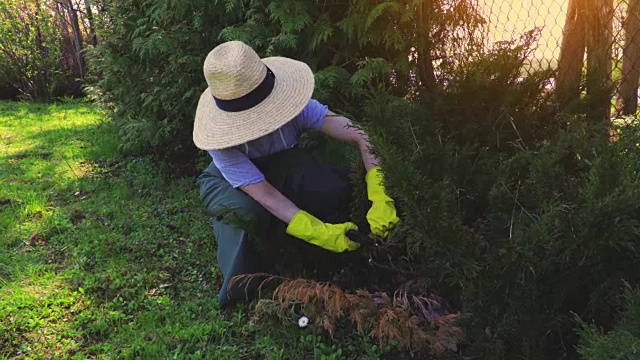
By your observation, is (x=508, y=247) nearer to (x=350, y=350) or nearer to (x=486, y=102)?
(x=350, y=350)

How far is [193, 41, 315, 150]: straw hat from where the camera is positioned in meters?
2.37

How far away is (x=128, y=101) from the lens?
4.90m

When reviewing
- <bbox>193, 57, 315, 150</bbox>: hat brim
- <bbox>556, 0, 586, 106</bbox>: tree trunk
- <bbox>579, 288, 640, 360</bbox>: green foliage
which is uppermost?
<bbox>556, 0, 586, 106</bbox>: tree trunk

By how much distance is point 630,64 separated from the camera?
3.08m

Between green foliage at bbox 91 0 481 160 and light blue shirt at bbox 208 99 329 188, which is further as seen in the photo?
green foliage at bbox 91 0 481 160

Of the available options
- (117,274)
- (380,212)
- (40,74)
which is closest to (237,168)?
(380,212)

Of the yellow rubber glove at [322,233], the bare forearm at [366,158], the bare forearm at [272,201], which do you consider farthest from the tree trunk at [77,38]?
the yellow rubber glove at [322,233]

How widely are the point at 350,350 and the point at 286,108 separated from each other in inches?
42.9

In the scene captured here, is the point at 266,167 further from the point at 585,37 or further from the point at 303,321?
the point at 585,37

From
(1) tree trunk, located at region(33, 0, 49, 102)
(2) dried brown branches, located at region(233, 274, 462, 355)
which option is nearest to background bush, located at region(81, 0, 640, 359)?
(2) dried brown branches, located at region(233, 274, 462, 355)

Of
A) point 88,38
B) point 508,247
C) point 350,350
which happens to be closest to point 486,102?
point 508,247

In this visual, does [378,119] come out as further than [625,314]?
Yes

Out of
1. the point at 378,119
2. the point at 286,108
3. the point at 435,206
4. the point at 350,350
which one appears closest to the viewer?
the point at 435,206

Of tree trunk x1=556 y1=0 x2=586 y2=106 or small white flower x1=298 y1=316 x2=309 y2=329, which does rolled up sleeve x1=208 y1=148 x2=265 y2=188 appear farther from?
tree trunk x1=556 y1=0 x2=586 y2=106
